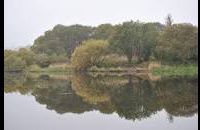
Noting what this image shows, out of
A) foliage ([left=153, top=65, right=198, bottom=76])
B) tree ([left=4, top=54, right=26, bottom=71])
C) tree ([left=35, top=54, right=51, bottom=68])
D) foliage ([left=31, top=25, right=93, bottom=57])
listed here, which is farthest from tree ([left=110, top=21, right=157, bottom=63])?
foliage ([left=31, top=25, right=93, bottom=57])

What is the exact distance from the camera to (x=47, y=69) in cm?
5331

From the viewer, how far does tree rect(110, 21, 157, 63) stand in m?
46.3

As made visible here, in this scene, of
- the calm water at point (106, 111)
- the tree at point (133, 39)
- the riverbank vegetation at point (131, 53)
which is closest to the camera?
the calm water at point (106, 111)

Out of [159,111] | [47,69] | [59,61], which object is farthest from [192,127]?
[59,61]

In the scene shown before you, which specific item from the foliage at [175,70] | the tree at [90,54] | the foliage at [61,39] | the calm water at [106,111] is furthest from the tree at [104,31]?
the calm water at [106,111]

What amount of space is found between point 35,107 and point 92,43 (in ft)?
105

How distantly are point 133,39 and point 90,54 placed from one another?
5355 millimetres

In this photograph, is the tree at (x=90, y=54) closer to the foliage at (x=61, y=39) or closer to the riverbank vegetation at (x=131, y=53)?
the riverbank vegetation at (x=131, y=53)

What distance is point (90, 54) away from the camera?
47500mm

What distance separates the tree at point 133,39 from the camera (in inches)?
1823

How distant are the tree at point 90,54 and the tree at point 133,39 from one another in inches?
56.6

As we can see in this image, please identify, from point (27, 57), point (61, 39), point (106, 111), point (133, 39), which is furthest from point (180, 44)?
point (61, 39)

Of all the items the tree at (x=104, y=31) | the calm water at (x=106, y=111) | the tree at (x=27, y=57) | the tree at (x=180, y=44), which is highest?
the tree at (x=104, y=31)

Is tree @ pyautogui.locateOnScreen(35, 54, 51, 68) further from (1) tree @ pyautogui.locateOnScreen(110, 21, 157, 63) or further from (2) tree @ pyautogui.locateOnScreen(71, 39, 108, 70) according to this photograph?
(1) tree @ pyautogui.locateOnScreen(110, 21, 157, 63)
